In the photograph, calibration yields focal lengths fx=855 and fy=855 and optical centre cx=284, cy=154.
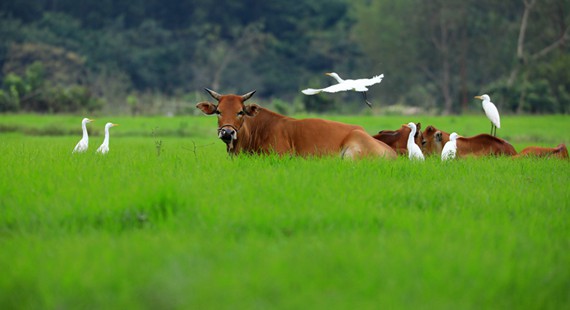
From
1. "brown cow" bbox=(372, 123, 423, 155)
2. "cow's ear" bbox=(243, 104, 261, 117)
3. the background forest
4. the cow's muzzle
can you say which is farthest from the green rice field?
the background forest

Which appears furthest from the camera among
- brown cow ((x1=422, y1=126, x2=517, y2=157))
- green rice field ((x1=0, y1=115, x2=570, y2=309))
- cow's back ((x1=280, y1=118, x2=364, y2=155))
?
brown cow ((x1=422, y1=126, x2=517, y2=157))

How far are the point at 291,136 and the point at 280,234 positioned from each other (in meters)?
4.52

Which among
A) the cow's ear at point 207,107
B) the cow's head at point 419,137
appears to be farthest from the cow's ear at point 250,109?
the cow's head at point 419,137

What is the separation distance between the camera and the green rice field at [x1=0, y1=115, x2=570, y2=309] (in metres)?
4.25

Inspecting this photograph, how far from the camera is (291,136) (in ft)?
32.8

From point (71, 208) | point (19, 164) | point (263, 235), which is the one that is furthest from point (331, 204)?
point (19, 164)

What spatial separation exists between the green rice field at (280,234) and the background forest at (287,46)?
105 feet

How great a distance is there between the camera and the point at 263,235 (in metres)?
5.53

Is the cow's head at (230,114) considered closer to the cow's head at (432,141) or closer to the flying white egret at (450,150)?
the flying white egret at (450,150)

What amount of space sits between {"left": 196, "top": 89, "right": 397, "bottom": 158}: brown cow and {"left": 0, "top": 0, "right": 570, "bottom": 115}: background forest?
30162 millimetres

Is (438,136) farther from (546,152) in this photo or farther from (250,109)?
(250,109)

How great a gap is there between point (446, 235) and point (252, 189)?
2.06 metres

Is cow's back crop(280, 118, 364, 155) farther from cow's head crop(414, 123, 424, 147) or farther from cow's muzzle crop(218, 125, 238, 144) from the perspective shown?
cow's head crop(414, 123, 424, 147)

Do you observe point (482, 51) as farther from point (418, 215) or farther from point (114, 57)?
point (418, 215)
